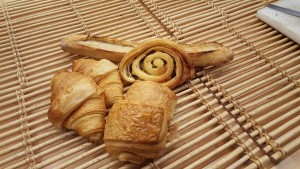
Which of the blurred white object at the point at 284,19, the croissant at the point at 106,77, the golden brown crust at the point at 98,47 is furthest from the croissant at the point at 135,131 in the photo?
the blurred white object at the point at 284,19

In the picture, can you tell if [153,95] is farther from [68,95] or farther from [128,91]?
[68,95]

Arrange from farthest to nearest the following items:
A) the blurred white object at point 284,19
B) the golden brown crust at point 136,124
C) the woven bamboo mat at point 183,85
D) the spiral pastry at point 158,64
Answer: the blurred white object at point 284,19 → the spiral pastry at point 158,64 → the woven bamboo mat at point 183,85 → the golden brown crust at point 136,124

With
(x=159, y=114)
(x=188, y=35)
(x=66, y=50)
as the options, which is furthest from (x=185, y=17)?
(x=159, y=114)

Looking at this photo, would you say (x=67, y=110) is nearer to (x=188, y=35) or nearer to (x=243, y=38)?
(x=188, y=35)

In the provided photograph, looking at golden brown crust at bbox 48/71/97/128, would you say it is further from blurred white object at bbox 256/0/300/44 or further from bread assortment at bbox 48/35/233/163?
blurred white object at bbox 256/0/300/44

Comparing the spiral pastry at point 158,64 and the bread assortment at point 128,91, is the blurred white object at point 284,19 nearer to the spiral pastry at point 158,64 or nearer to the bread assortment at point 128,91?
the bread assortment at point 128,91

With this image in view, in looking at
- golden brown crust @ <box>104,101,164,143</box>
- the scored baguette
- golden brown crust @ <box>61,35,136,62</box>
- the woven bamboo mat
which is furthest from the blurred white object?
golden brown crust @ <box>104,101,164,143</box>

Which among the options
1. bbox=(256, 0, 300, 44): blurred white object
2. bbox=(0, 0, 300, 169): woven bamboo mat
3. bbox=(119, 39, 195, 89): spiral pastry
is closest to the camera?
bbox=(0, 0, 300, 169): woven bamboo mat
